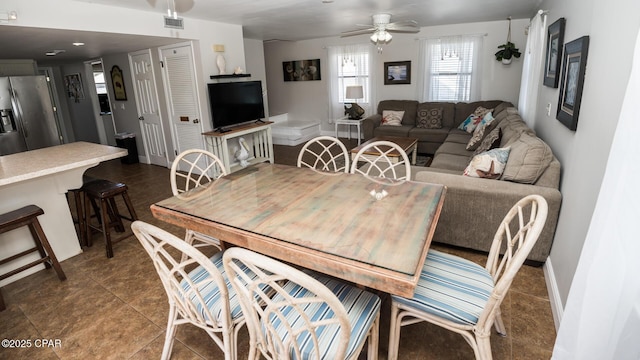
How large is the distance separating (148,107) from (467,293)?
18.1 feet

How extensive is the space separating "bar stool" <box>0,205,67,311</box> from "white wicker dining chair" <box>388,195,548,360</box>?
246 centimetres

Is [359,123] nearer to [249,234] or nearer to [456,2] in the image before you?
[456,2]

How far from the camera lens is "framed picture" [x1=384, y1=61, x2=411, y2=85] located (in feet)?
20.4

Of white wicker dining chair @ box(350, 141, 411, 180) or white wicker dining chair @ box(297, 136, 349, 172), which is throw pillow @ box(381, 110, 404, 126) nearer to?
white wicker dining chair @ box(297, 136, 349, 172)

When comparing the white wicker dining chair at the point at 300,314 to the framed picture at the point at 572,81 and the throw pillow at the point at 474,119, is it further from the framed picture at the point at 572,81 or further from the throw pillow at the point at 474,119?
the throw pillow at the point at 474,119

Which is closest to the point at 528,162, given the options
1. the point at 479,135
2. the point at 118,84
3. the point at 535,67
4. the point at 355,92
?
the point at 535,67

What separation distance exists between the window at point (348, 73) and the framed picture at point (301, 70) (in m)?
0.39

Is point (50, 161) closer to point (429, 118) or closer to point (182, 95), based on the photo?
point (182, 95)

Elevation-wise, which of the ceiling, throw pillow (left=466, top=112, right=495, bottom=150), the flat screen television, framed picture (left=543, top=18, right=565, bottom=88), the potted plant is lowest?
throw pillow (left=466, top=112, right=495, bottom=150)

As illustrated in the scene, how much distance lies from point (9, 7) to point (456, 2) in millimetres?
4257

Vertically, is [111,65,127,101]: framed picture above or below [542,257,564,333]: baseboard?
above

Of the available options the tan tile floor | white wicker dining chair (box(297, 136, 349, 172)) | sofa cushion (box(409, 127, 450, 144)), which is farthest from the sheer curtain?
the tan tile floor

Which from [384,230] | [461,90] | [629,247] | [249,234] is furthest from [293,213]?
[461,90]

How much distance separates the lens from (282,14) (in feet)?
→ 13.0
